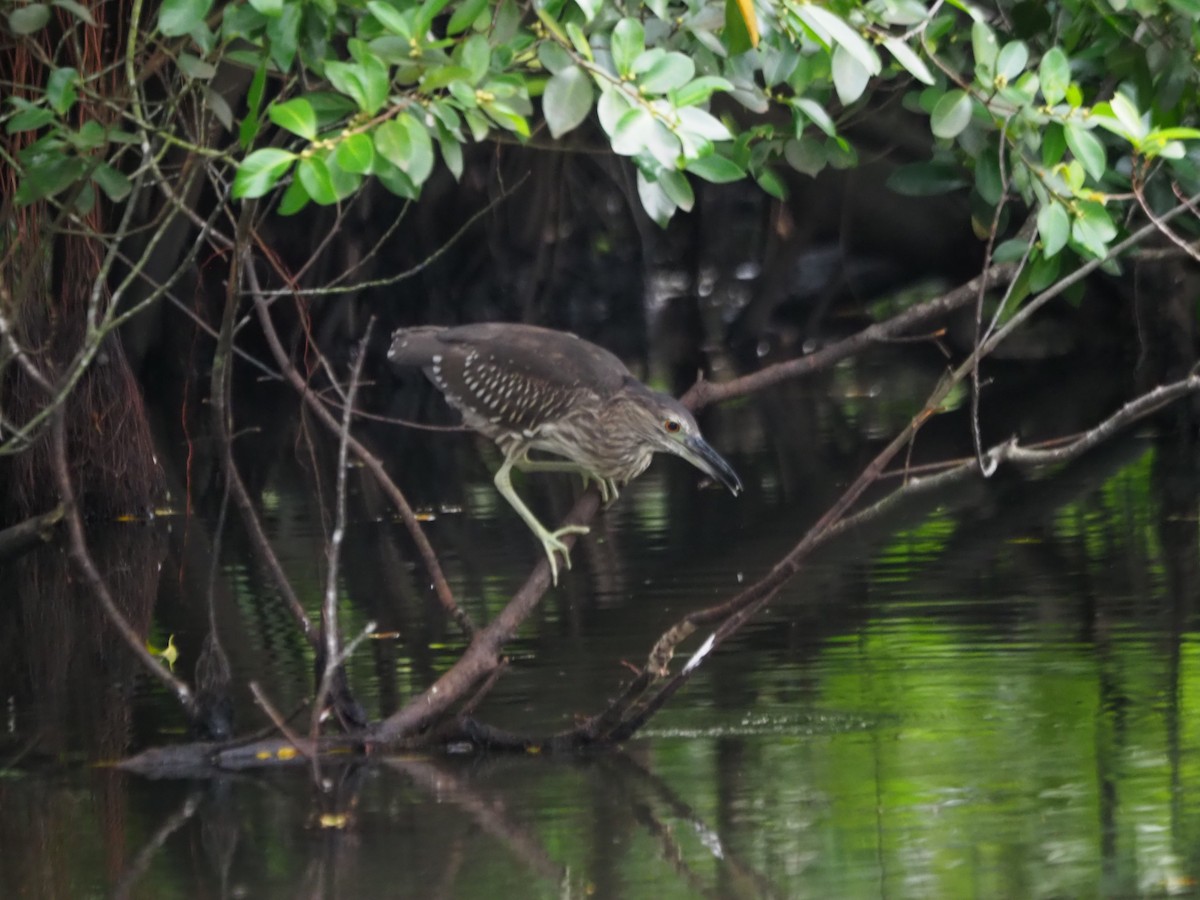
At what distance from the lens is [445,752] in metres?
4.04

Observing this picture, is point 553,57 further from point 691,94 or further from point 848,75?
point 848,75

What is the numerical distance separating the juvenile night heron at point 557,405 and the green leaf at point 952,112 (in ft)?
4.53

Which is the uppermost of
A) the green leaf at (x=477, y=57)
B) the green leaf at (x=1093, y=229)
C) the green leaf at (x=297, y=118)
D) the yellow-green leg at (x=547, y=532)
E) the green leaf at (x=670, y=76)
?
the green leaf at (x=477, y=57)

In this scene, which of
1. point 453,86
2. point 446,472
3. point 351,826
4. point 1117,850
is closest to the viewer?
point 453,86

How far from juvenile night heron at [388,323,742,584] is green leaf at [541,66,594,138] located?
1.80m

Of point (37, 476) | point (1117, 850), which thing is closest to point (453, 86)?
point (1117, 850)

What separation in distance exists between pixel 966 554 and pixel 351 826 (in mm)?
3012

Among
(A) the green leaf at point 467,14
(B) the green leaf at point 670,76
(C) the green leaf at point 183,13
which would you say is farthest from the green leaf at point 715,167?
(C) the green leaf at point 183,13

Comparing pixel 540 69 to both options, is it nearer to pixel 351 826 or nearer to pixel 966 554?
pixel 351 826

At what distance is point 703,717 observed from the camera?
167 inches

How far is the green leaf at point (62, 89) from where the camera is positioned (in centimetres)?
352

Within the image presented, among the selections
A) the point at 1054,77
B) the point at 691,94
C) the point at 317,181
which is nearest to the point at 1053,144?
the point at 1054,77

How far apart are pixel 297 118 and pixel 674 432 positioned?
2.29 m

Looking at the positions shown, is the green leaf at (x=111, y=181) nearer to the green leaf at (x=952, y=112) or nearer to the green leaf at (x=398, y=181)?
the green leaf at (x=398, y=181)
